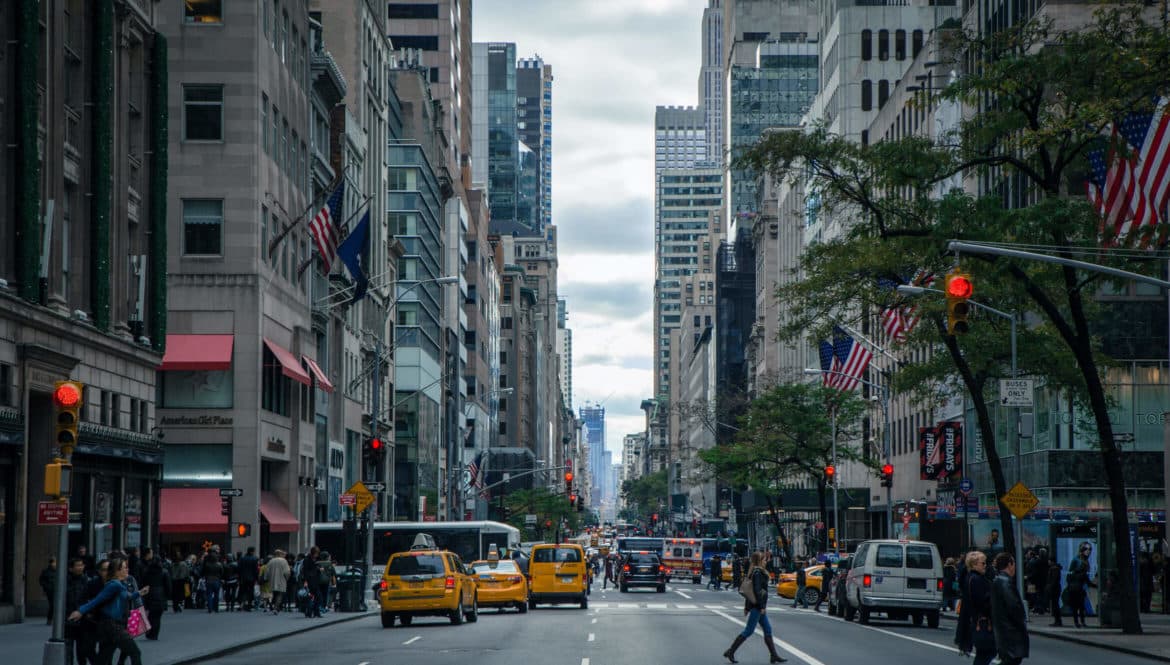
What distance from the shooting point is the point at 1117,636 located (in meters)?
33.7

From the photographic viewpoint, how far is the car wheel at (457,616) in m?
38.1

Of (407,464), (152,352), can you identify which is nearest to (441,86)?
(407,464)

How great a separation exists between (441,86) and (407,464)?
47.3 metres

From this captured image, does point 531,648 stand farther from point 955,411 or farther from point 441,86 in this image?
point 441,86

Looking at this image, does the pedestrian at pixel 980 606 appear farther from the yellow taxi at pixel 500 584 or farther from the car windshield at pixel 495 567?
the car windshield at pixel 495 567

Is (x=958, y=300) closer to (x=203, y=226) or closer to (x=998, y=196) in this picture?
(x=998, y=196)

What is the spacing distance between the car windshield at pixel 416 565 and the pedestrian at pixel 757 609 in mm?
11974

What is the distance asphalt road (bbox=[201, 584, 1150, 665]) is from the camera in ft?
86.4

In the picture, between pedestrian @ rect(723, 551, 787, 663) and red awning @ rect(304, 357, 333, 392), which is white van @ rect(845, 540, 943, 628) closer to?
pedestrian @ rect(723, 551, 787, 663)

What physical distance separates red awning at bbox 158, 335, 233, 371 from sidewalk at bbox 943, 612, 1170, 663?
28943mm

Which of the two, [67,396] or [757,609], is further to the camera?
[757,609]

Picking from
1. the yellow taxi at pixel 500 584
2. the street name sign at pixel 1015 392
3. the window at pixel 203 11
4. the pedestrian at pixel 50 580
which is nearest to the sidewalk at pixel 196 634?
the pedestrian at pixel 50 580

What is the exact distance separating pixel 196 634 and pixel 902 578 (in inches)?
672

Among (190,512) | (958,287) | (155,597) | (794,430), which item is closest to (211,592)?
(190,512)
